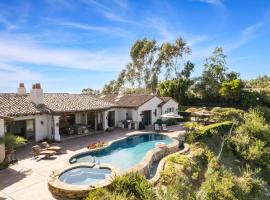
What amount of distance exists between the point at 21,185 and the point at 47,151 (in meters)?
5.99

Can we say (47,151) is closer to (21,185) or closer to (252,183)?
(21,185)

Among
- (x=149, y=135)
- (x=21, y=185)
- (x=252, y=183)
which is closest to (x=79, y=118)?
(x=149, y=135)

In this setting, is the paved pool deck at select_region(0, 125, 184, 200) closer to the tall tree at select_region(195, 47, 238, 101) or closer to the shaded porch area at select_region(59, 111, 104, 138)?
the shaded porch area at select_region(59, 111, 104, 138)

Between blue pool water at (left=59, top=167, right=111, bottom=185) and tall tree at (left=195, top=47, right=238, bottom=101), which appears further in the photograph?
tall tree at (left=195, top=47, right=238, bottom=101)

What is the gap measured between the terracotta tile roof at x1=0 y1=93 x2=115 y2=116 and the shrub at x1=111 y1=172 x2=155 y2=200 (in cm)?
1343

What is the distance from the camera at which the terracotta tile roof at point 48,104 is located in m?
21.5

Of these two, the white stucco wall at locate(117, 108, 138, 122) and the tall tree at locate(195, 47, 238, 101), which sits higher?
the tall tree at locate(195, 47, 238, 101)

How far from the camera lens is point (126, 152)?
21781mm

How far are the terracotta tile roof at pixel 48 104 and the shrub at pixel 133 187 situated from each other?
13431 mm

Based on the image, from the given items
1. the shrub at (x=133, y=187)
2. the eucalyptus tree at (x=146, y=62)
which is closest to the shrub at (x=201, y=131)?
the shrub at (x=133, y=187)

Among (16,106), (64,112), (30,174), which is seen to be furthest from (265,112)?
(30,174)

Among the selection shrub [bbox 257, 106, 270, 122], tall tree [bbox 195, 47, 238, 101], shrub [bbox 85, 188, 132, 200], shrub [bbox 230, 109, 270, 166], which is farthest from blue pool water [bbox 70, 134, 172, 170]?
tall tree [bbox 195, 47, 238, 101]

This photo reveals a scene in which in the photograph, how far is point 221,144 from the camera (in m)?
27.1

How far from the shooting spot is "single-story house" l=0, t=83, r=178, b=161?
2261cm
